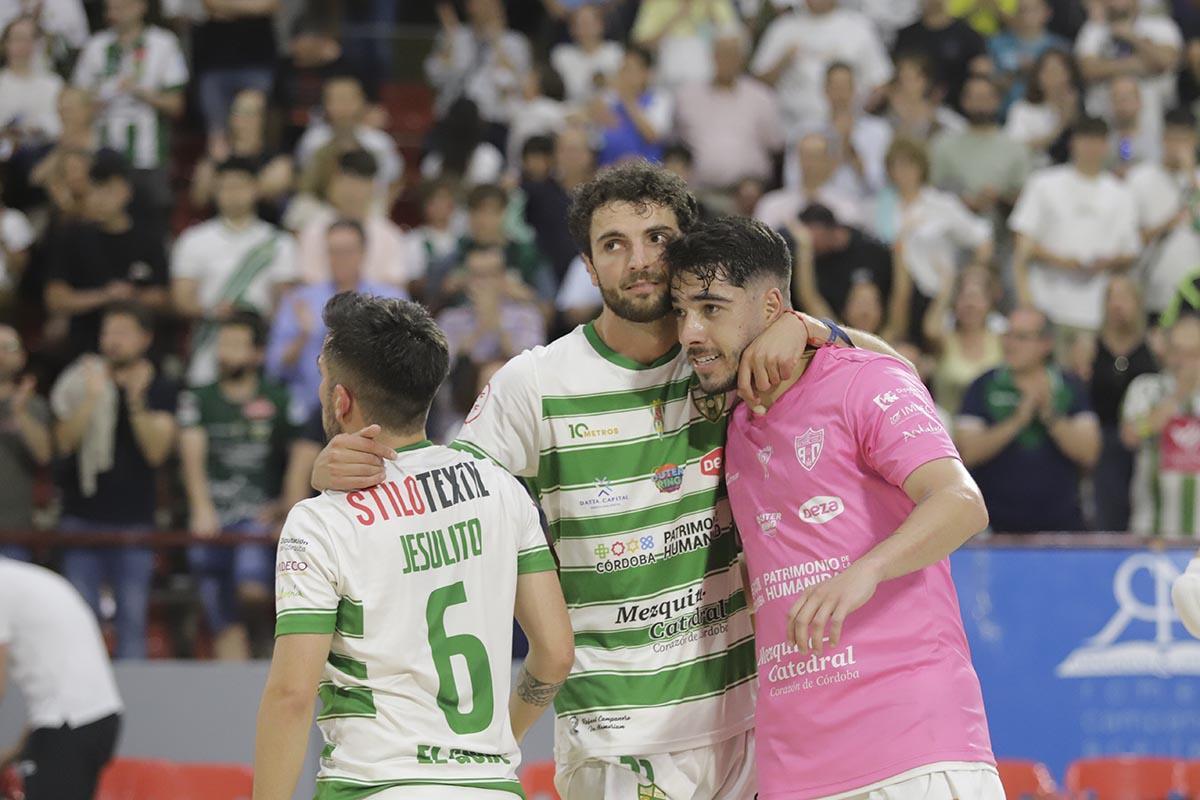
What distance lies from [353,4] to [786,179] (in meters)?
5.11

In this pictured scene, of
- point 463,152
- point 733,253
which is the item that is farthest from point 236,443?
point 733,253

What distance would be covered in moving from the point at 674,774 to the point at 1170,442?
231 inches

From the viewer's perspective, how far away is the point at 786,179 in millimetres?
12812

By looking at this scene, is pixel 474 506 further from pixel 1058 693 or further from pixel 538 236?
pixel 538 236

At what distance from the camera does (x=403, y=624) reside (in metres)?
4.18

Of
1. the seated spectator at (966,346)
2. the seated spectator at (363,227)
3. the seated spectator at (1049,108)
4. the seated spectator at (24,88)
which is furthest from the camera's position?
the seated spectator at (1049,108)

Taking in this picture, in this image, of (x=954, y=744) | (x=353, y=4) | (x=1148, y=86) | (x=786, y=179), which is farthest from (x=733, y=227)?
(x=353, y=4)

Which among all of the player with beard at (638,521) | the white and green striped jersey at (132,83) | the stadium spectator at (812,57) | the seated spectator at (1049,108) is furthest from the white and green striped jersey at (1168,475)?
the white and green striped jersey at (132,83)

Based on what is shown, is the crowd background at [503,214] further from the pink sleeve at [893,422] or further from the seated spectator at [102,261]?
the pink sleeve at [893,422]

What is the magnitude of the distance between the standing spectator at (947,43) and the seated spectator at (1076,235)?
→ 1.70m

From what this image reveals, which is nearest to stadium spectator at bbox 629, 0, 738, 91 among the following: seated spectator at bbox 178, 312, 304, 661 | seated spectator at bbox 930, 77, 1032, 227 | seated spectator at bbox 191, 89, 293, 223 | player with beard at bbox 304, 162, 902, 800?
seated spectator at bbox 930, 77, 1032, 227

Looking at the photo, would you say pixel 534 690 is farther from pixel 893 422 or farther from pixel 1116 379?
pixel 1116 379

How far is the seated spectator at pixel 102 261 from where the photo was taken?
37.4ft

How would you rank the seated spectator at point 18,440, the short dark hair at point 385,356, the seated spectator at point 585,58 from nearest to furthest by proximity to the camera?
the short dark hair at point 385,356 → the seated spectator at point 18,440 → the seated spectator at point 585,58
